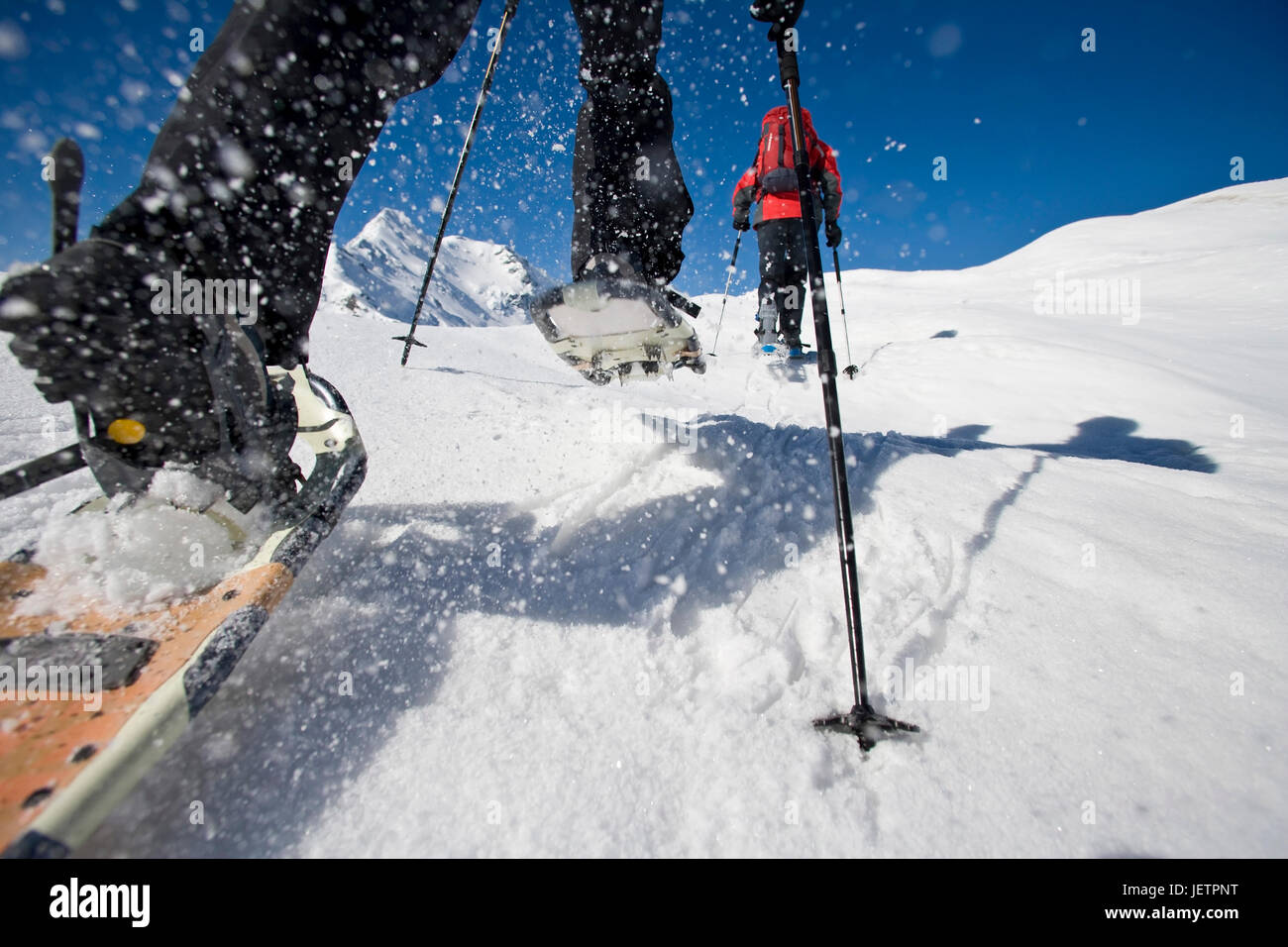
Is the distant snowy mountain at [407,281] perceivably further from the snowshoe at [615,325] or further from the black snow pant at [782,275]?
the snowshoe at [615,325]

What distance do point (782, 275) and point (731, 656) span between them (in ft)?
16.0

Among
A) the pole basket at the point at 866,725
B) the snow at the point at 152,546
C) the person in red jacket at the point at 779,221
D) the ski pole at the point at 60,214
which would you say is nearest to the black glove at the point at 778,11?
the ski pole at the point at 60,214

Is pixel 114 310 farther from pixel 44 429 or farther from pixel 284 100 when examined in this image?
pixel 44 429

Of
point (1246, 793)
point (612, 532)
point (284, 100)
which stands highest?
point (284, 100)

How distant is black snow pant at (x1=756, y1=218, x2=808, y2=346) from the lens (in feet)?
17.1

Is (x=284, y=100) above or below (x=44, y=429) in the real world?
above

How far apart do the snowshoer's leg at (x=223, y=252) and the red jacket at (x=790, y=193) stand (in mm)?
4026

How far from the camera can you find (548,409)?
3.54 m

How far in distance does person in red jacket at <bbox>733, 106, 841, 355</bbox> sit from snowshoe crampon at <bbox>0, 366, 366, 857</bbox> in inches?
190

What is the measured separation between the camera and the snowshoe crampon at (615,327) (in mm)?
2379

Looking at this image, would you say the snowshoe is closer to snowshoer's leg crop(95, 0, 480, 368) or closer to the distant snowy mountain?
snowshoer's leg crop(95, 0, 480, 368)

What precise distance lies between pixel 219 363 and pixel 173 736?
945mm
